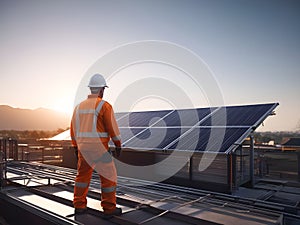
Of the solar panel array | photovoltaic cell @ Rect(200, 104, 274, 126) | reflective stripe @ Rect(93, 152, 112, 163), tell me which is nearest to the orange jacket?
reflective stripe @ Rect(93, 152, 112, 163)

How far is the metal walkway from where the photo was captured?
4.20 meters

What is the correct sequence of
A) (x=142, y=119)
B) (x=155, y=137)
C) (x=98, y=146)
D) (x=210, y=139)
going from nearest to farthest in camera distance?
(x=98, y=146) < (x=210, y=139) < (x=155, y=137) < (x=142, y=119)

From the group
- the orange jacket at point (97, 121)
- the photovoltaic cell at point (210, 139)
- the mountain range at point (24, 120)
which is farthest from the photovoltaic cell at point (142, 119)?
the mountain range at point (24, 120)

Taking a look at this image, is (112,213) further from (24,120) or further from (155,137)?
(24,120)

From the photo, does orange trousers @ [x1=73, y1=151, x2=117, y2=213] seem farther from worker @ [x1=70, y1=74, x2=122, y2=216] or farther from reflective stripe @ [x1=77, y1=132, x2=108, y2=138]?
reflective stripe @ [x1=77, y1=132, x2=108, y2=138]

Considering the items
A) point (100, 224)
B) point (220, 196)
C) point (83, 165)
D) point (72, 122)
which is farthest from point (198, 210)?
point (72, 122)

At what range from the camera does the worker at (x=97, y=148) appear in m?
4.07

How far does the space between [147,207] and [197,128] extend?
12.9 ft

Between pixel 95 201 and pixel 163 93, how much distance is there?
642 cm

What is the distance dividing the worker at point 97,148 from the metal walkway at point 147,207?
365mm

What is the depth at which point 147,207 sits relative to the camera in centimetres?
481

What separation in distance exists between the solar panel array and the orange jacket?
10.9 ft

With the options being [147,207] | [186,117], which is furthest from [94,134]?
[186,117]

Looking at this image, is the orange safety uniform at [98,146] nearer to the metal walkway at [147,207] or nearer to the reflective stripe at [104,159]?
the reflective stripe at [104,159]
